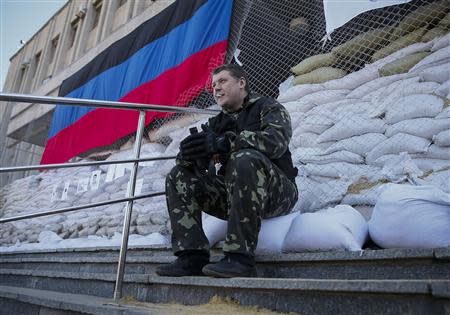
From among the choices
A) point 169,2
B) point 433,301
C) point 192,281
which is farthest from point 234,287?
point 169,2

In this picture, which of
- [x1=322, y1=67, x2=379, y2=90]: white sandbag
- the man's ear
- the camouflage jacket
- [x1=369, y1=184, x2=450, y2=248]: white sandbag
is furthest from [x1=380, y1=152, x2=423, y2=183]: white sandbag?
the man's ear

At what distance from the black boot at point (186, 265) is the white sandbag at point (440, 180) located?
0.88 m

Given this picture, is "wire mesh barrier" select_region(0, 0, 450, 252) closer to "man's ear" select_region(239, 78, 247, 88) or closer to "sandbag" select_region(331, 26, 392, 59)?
"sandbag" select_region(331, 26, 392, 59)

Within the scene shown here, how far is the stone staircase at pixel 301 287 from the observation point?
76 cm

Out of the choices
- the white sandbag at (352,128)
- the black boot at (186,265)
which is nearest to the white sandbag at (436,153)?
the white sandbag at (352,128)

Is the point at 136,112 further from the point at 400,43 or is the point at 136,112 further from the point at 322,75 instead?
the point at 400,43

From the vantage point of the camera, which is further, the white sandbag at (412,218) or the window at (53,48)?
the window at (53,48)

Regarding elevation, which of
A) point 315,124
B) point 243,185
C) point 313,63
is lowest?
point 243,185

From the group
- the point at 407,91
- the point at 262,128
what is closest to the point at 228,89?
the point at 262,128

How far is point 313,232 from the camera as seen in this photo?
1346mm

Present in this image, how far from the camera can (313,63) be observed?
247 centimetres

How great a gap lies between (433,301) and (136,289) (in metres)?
1.04

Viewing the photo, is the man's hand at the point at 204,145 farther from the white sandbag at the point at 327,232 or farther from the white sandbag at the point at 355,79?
the white sandbag at the point at 355,79

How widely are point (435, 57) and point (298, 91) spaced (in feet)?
2.53
